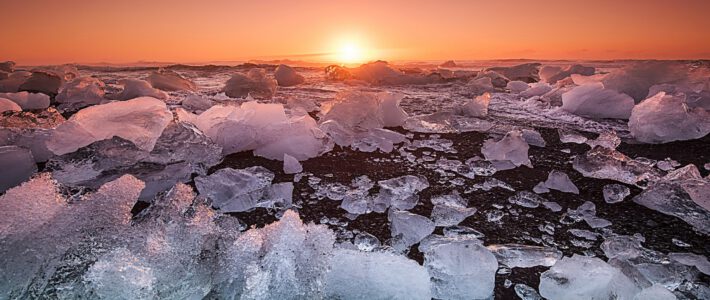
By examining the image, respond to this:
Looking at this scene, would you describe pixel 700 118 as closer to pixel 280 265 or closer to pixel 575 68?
pixel 280 265

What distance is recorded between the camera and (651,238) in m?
1.04

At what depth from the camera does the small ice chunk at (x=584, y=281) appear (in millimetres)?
771

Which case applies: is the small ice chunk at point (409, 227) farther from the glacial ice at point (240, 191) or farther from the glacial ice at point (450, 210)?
the glacial ice at point (240, 191)

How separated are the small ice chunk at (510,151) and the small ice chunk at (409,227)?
2.61 feet

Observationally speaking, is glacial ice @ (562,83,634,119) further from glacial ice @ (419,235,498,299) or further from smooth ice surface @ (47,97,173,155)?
smooth ice surface @ (47,97,173,155)

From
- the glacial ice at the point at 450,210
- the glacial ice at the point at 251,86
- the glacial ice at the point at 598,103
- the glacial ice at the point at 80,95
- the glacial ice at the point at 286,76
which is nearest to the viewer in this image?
the glacial ice at the point at 450,210

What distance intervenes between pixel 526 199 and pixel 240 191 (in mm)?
1058

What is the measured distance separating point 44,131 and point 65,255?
4.09 feet

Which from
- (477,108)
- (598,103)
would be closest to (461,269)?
(477,108)

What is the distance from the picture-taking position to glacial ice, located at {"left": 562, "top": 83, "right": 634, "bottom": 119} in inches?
112

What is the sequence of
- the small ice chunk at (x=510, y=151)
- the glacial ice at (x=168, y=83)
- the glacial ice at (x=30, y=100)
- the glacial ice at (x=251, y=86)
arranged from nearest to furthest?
the small ice chunk at (x=510, y=151), the glacial ice at (x=30, y=100), the glacial ice at (x=251, y=86), the glacial ice at (x=168, y=83)

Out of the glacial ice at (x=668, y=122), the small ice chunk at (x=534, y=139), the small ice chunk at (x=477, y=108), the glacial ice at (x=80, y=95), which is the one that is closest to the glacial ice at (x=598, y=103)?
the glacial ice at (x=668, y=122)

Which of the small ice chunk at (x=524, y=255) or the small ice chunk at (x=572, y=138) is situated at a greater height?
the small ice chunk at (x=572, y=138)

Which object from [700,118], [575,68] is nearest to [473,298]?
[700,118]
